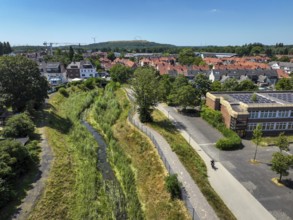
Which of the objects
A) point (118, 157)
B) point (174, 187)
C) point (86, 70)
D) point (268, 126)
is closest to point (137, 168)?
point (118, 157)

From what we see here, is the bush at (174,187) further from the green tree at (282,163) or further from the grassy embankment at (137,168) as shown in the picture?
the green tree at (282,163)

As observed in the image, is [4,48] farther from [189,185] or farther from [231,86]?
[189,185]

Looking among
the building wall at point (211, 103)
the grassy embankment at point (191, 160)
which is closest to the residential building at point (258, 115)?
the building wall at point (211, 103)

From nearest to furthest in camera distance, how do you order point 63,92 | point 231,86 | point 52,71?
point 231,86 < point 63,92 < point 52,71

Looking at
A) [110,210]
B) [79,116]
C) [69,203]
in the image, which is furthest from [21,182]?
[79,116]

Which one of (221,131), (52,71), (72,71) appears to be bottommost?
(221,131)

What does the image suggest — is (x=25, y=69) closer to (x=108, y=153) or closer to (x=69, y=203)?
(x=108, y=153)
